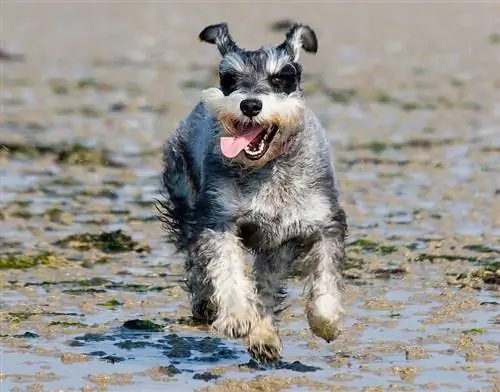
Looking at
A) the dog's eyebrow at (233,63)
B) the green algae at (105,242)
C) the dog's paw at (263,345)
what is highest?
the dog's eyebrow at (233,63)

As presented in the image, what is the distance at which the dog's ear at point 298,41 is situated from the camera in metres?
8.48

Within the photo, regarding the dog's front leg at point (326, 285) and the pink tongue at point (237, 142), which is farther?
the dog's front leg at point (326, 285)

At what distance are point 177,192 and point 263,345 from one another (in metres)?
2.03

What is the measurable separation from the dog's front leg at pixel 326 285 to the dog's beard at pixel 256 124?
655mm

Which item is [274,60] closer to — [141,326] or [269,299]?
[269,299]

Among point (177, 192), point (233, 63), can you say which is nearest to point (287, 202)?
point (233, 63)

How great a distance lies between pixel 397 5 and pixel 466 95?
11626 mm

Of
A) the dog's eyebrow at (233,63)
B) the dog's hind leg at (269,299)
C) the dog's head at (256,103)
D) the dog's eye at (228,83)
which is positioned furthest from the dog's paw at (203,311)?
the dog's eyebrow at (233,63)

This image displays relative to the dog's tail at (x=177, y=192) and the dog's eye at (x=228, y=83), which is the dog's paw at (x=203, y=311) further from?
the dog's eye at (x=228, y=83)

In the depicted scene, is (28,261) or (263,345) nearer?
(263,345)

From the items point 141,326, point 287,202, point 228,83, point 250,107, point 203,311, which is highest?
point 228,83

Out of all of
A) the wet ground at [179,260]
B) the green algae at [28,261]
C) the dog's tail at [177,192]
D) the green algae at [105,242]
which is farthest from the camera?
the green algae at [105,242]

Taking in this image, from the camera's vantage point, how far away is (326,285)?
826cm

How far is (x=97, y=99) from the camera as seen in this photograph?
2028 cm
